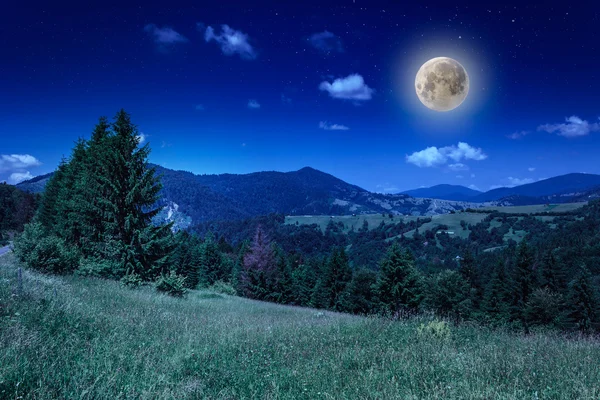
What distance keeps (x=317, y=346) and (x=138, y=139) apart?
19381 mm

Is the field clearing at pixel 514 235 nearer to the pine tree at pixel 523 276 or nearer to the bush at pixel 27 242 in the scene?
the pine tree at pixel 523 276

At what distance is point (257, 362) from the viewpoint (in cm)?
550

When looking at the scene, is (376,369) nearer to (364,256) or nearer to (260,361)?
(260,361)

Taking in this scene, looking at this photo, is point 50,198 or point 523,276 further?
point 523,276

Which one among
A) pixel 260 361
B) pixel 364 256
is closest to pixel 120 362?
pixel 260 361

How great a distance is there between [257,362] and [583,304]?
52.8m

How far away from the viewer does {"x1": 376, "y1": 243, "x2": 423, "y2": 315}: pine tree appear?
4325cm

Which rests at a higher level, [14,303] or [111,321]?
[14,303]

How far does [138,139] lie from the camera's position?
2084 centimetres

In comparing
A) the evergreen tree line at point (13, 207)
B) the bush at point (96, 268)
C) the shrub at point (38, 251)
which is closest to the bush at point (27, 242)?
the shrub at point (38, 251)

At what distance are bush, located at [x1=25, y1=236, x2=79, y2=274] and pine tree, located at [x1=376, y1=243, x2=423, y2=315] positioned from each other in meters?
37.3

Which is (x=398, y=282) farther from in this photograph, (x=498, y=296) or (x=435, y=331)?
(x=435, y=331)

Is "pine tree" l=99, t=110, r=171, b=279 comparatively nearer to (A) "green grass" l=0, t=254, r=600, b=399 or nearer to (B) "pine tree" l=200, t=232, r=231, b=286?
(A) "green grass" l=0, t=254, r=600, b=399

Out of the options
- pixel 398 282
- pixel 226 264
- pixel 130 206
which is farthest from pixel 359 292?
pixel 130 206
